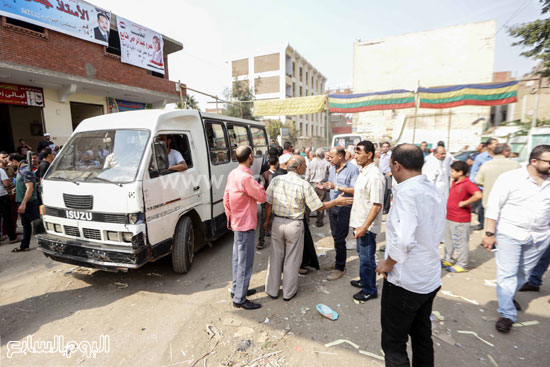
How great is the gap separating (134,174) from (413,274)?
10.7ft

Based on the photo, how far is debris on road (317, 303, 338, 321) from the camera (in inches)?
119

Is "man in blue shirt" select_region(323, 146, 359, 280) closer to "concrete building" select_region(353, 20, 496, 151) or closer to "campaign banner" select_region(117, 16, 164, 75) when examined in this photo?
"campaign banner" select_region(117, 16, 164, 75)

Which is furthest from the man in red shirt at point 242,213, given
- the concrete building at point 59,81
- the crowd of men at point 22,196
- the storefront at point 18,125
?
the storefront at point 18,125

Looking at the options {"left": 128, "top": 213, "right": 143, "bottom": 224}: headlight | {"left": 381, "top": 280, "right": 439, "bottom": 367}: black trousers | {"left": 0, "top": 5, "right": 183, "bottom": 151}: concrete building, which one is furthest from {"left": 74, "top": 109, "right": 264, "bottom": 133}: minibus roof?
{"left": 0, "top": 5, "right": 183, "bottom": 151}: concrete building

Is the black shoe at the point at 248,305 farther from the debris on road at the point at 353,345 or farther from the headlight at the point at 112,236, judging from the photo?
the headlight at the point at 112,236

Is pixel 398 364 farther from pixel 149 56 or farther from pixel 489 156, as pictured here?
pixel 149 56

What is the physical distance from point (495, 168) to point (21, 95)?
49.0 ft

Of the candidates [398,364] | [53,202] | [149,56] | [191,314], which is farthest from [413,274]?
[149,56]

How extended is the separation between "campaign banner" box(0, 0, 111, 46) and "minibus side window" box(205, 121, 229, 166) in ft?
29.6

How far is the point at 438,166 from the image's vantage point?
17.8 feet

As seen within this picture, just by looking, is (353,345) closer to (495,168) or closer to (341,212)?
(341,212)

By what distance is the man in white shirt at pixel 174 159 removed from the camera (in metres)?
3.91

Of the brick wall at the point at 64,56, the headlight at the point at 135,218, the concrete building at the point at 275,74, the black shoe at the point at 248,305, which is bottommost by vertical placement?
the black shoe at the point at 248,305

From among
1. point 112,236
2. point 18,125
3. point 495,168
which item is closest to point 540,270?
point 495,168
